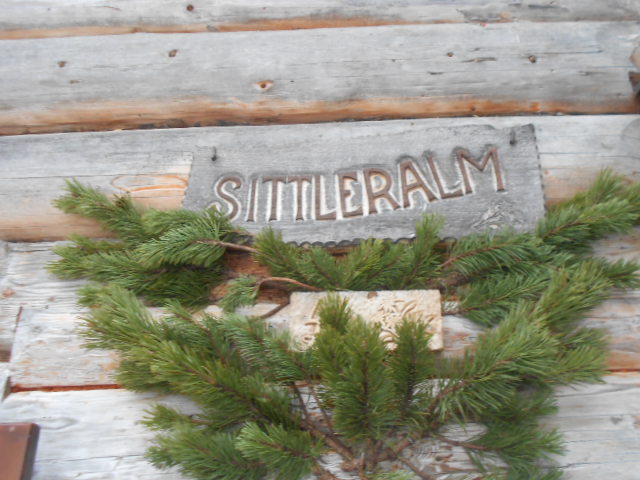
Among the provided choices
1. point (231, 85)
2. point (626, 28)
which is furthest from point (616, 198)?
point (231, 85)

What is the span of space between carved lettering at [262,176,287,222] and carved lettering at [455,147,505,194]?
1.58ft

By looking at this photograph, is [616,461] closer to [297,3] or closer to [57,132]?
[297,3]

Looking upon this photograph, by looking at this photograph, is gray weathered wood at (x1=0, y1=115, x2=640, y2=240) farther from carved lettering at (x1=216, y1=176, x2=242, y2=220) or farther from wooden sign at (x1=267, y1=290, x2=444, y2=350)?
wooden sign at (x1=267, y1=290, x2=444, y2=350)

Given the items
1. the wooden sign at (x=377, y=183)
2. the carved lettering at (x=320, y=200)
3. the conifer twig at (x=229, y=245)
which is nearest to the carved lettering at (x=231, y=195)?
the wooden sign at (x=377, y=183)

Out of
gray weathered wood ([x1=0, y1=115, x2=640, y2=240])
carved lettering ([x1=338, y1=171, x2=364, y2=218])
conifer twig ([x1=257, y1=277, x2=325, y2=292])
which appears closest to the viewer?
conifer twig ([x1=257, y1=277, x2=325, y2=292])

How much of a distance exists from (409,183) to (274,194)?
366mm

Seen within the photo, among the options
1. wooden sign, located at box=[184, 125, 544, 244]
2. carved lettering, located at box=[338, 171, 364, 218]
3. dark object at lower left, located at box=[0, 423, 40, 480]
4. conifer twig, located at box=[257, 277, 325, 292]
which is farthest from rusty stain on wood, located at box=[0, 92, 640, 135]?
dark object at lower left, located at box=[0, 423, 40, 480]

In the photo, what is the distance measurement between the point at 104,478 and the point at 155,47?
50.5 inches

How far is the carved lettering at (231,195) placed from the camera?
59.9 inches

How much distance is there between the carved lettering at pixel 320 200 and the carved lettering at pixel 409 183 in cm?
20

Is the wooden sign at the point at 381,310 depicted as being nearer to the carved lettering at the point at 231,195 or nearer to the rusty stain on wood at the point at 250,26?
the carved lettering at the point at 231,195

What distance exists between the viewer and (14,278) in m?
1.56

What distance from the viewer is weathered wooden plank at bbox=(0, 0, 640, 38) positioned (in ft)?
6.14

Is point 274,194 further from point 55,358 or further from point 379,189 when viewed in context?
point 55,358
